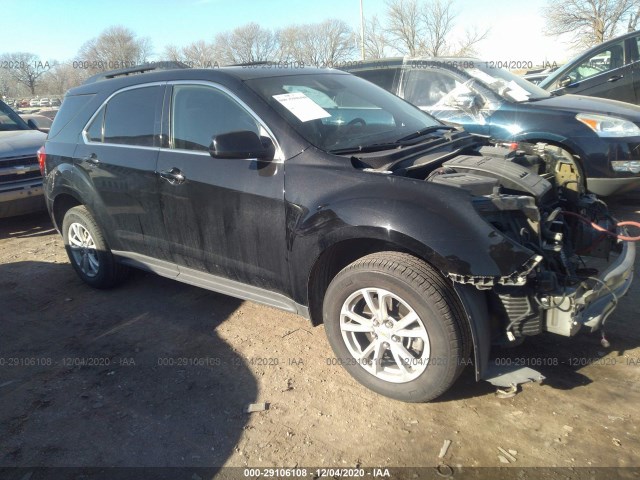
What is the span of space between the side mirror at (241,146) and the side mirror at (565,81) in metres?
5.90

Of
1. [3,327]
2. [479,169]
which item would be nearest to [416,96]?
[479,169]

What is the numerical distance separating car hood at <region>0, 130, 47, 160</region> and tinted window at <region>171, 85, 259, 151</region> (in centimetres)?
441

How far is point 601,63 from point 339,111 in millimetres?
6219

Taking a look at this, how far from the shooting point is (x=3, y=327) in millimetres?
4113

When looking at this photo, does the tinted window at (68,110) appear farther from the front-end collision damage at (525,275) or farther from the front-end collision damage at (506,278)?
the front-end collision damage at (506,278)

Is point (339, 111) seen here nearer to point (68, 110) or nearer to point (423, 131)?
point (423, 131)

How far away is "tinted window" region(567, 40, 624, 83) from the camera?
7602 mm

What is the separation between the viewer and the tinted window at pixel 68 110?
4.47 metres

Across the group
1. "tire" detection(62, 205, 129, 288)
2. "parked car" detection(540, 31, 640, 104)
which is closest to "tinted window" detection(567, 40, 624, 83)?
"parked car" detection(540, 31, 640, 104)

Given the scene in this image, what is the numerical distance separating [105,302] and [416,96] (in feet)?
14.0

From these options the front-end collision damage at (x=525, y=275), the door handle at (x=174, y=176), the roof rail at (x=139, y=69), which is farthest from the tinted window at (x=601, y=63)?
the door handle at (x=174, y=176)

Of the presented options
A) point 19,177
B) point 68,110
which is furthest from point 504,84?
point 19,177

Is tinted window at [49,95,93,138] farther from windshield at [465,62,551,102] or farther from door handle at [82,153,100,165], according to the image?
windshield at [465,62,551,102]

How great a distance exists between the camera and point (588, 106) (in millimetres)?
5441
